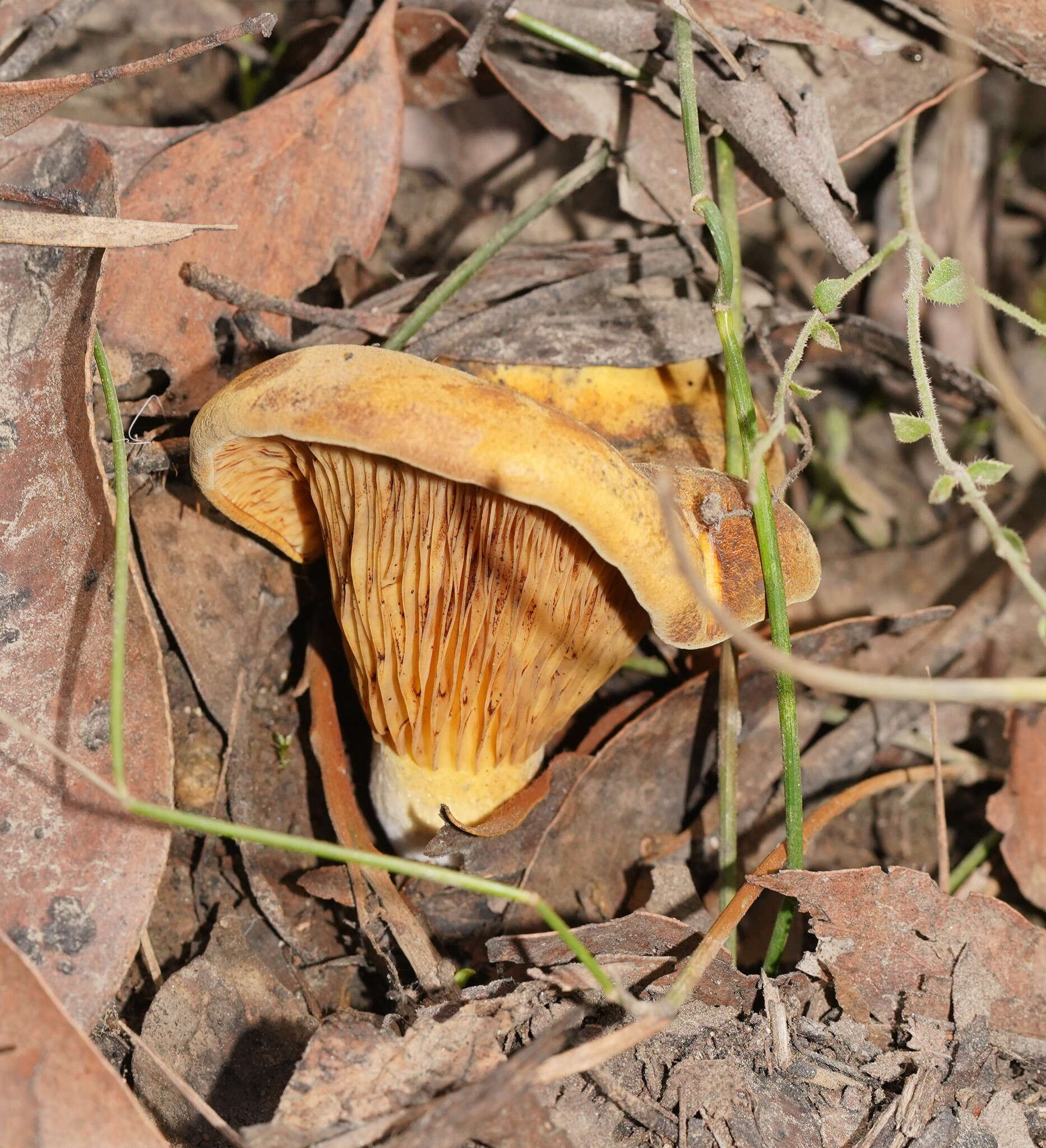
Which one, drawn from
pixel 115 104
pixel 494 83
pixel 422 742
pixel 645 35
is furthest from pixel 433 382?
pixel 115 104

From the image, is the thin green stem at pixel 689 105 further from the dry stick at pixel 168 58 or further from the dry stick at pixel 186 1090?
the dry stick at pixel 186 1090

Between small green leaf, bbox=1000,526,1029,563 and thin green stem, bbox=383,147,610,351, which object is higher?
thin green stem, bbox=383,147,610,351

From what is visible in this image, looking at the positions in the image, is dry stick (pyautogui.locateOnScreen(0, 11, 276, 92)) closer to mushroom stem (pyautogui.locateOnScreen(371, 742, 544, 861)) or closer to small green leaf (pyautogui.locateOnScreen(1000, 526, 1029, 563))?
mushroom stem (pyautogui.locateOnScreen(371, 742, 544, 861))

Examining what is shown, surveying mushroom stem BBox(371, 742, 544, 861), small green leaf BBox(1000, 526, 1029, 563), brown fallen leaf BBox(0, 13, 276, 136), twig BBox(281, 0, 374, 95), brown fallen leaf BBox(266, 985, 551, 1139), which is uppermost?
twig BBox(281, 0, 374, 95)

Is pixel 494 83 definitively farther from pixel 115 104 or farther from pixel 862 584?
pixel 862 584

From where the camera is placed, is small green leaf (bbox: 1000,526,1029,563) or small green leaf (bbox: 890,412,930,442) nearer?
small green leaf (bbox: 1000,526,1029,563)

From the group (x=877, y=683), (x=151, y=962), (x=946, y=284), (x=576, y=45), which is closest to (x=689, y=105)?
(x=576, y=45)

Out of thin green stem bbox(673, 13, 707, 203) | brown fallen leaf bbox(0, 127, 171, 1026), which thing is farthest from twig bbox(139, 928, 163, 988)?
thin green stem bbox(673, 13, 707, 203)

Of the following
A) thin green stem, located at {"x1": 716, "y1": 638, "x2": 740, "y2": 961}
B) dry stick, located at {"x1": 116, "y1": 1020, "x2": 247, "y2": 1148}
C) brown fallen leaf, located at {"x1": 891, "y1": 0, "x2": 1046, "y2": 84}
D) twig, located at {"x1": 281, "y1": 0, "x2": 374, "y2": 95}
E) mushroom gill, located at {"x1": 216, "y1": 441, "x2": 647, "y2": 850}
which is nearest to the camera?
dry stick, located at {"x1": 116, "y1": 1020, "x2": 247, "y2": 1148}
